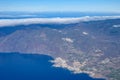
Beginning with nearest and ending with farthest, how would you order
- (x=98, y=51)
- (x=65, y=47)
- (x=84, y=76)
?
(x=84, y=76) < (x=98, y=51) < (x=65, y=47)

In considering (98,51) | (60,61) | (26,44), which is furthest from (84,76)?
(26,44)

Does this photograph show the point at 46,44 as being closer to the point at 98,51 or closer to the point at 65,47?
the point at 65,47

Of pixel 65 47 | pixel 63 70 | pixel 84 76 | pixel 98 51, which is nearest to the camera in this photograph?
pixel 84 76

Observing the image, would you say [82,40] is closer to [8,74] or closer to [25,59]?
[25,59]

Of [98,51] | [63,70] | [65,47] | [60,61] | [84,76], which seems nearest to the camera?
[84,76]

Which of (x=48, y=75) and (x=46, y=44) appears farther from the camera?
(x=46, y=44)

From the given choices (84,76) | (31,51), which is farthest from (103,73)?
(31,51)
